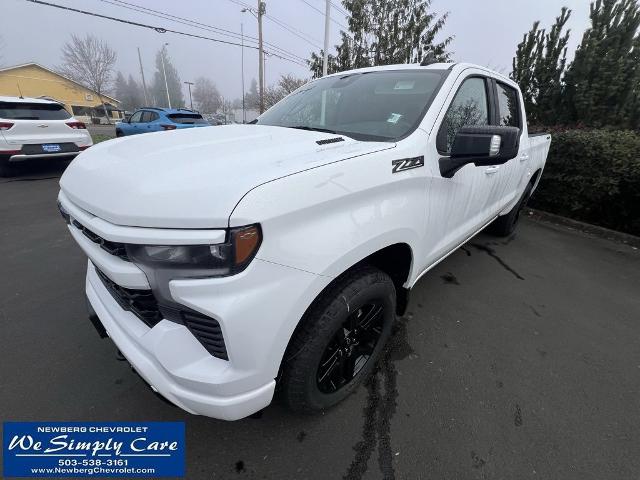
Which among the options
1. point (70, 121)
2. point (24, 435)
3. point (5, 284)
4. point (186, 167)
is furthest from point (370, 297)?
point (70, 121)

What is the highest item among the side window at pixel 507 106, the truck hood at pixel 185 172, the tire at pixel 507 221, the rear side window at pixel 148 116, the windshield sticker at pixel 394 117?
the side window at pixel 507 106

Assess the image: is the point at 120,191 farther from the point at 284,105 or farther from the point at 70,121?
the point at 70,121

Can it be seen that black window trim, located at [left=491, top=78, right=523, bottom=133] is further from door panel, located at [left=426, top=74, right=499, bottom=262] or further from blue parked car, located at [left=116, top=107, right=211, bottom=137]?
blue parked car, located at [left=116, top=107, right=211, bottom=137]

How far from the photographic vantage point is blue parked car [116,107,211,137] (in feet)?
32.8

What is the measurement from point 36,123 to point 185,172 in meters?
7.46

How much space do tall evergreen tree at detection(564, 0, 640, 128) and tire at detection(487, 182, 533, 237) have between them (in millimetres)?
4698

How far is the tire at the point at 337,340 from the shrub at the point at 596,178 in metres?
4.90

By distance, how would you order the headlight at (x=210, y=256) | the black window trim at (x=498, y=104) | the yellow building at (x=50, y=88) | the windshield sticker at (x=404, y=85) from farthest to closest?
the yellow building at (x=50, y=88)
the black window trim at (x=498, y=104)
the windshield sticker at (x=404, y=85)
the headlight at (x=210, y=256)

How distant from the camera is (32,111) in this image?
6426 millimetres

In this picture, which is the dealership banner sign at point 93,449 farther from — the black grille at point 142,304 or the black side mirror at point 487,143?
the black side mirror at point 487,143

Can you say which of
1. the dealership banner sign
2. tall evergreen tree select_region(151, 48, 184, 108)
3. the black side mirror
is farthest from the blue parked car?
Result: tall evergreen tree select_region(151, 48, 184, 108)

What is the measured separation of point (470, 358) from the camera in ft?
7.36

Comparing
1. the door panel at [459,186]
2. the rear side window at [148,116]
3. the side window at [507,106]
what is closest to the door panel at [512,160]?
the side window at [507,106]

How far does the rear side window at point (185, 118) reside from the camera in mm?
10258
